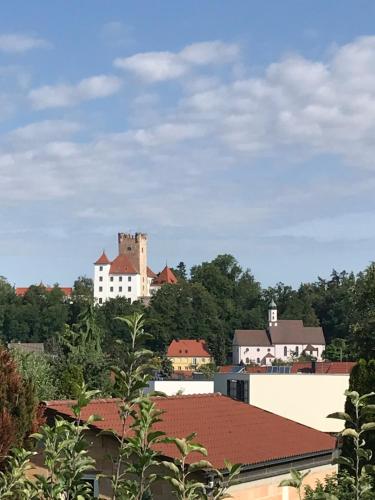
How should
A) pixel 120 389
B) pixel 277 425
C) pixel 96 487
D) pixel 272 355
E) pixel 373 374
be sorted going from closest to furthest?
pixel 120 389 → pixel 96 487 → pixel 373 374 → pixel 277 425 → pixel 272 355

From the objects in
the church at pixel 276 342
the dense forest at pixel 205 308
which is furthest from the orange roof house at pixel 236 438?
the church at pixel 276 342

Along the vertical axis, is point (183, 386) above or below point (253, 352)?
below

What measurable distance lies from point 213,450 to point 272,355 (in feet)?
523

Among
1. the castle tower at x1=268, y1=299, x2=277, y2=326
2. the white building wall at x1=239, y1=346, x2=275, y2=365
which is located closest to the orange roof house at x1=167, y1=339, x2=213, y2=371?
the white building wall at x1=239, y1=346, x2=275, y2=365

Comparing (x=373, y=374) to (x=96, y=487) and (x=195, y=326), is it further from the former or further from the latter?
(x=195, y=326)

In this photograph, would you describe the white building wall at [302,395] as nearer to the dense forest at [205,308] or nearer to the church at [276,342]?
the dense forest at [205,308]

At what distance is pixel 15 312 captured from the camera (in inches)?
6580

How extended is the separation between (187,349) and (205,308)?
903 cm

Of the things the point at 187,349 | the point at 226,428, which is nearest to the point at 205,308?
the point at 187,349

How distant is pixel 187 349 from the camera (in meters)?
165

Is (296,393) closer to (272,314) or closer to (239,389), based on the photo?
(239,389)

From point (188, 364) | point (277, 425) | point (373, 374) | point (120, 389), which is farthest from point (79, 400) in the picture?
point (188, 364)

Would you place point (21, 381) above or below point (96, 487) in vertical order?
above

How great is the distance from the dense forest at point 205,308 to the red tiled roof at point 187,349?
1.86m
